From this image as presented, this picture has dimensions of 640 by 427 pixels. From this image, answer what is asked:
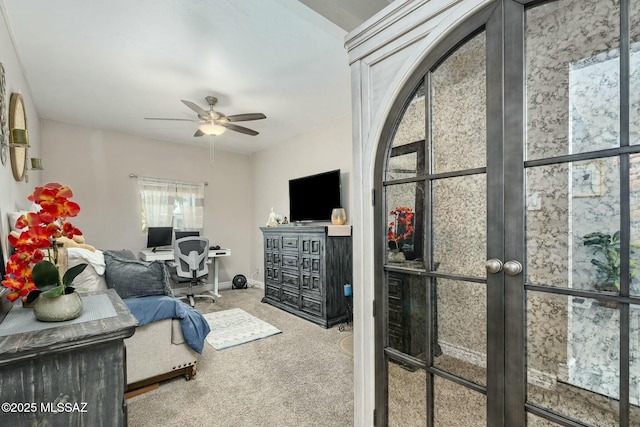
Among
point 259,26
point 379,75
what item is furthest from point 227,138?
point 379,75

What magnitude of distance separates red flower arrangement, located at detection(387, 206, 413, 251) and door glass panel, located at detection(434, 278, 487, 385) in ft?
0.76

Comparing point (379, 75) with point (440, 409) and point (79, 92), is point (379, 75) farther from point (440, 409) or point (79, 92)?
point (79, 92)

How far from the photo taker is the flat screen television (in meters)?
3.96

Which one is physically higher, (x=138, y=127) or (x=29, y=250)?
(x=138, y=127)

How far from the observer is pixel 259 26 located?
2145 mm

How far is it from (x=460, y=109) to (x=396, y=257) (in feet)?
2.12

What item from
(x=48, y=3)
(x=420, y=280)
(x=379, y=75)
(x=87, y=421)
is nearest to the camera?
(x=87, y=421)

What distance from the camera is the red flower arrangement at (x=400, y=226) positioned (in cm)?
126

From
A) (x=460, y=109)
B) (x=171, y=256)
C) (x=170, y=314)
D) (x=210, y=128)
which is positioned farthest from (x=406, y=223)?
(x=171, y=256)

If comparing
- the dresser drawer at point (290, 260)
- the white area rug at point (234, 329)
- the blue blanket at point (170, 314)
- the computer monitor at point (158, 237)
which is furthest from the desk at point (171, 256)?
the blue blanket at point (170, 314)

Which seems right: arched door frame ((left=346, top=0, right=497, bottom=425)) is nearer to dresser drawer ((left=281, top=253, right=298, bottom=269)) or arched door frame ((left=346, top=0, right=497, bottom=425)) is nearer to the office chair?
dresser drawer ((left=281, top=253, right=298, bottom=269))

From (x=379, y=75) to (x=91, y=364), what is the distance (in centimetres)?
161

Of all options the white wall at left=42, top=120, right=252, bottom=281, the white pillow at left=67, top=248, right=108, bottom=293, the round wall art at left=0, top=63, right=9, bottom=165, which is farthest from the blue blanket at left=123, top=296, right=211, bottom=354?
the white wall at left=42, top=120, right=252, bottom=281

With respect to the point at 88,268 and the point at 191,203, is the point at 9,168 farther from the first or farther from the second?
the point at 191,203
